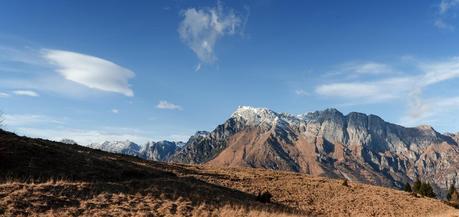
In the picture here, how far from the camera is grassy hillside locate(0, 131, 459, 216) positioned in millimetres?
24391

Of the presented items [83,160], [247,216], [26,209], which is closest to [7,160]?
[83,160]

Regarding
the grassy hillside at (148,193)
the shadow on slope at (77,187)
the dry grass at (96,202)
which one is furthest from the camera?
the grassy hillside at (148,193)

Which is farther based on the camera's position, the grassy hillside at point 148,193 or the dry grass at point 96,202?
the grassy hillside at point 148,193

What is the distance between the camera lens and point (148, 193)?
2956cm

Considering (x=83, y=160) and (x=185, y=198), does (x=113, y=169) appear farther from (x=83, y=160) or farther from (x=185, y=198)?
(x=185, y=198)

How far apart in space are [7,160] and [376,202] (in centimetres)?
4129

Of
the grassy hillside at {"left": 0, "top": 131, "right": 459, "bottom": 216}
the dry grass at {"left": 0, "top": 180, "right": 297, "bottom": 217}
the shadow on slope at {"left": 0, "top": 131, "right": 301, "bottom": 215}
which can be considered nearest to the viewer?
the dry grass at {"left": 0, "top": 180, "right": 297, "bottom": 217}

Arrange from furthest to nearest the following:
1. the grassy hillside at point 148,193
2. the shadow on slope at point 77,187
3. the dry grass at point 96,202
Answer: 1. the grassy hillside at point 148,193
2. the shadow on slope at point 77,187
3. the dry grass at point 96,202

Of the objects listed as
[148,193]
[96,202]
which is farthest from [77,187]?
[148,193]

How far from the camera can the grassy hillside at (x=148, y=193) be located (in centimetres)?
2439

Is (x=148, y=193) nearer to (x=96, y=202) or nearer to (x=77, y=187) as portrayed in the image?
(x=77, y=187)

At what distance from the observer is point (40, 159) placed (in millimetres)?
38812

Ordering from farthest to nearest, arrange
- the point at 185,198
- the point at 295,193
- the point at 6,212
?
the point at 295,193
the point at 185,198
the point at 6,212

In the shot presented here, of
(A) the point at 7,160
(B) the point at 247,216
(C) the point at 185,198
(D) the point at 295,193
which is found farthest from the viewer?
(D) the point at 295,193
